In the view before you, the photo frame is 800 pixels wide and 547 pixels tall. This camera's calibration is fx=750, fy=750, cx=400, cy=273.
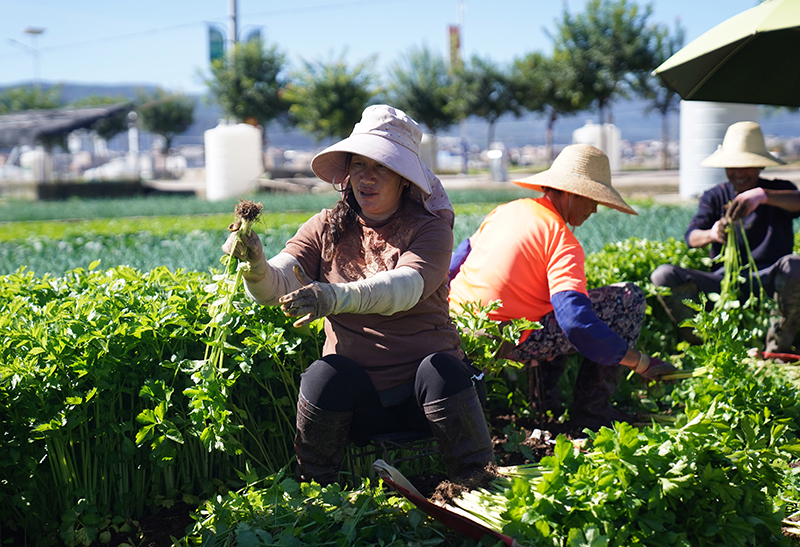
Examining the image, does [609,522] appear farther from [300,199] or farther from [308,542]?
[300,199]

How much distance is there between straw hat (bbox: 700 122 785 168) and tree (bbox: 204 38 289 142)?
27084 mm

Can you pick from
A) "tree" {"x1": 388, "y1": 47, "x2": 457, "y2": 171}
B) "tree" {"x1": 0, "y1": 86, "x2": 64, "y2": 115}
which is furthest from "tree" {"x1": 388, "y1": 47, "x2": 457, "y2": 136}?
"tree" {"x1": 0, "y1": 86, "x2": 64, "y2": 115}

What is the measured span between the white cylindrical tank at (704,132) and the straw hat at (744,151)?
4141 mm

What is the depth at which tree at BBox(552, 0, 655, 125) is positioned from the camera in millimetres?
25125

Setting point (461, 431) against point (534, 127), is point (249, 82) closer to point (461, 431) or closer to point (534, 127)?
point (461, 431)

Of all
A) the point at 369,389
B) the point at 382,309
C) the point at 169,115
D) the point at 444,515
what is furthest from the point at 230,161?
the point at 169,115

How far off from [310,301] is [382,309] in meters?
0.27

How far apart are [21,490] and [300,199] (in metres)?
13.1

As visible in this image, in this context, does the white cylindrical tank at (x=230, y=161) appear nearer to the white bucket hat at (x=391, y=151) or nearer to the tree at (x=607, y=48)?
the tree at (x=607, y=48)

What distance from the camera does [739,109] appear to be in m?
8.55

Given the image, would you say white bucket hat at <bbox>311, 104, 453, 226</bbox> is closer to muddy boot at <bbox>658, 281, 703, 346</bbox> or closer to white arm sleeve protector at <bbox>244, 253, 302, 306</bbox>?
white arm sleeve protector at <bbox>244, 253, 302, 306</bbox>

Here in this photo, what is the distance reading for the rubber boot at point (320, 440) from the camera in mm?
2215

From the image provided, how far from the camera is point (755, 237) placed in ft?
14.2

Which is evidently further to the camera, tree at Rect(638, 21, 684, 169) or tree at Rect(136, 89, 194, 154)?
tree at Rect(136, 89, 194, 154)
